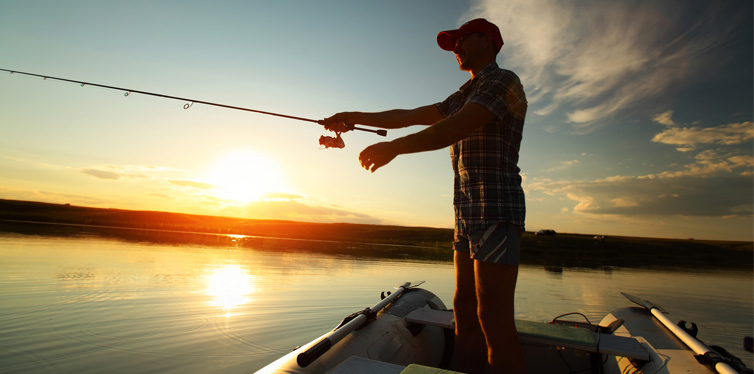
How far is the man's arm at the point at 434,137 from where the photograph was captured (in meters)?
1.94

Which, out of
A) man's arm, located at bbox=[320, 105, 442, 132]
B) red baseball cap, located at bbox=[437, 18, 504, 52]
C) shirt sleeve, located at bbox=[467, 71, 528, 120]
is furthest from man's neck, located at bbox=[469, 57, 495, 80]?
man's arm, located at bbox=[320, 105, 442, 132]

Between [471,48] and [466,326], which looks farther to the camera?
[466,326]

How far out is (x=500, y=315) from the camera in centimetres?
204

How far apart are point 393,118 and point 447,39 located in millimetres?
782

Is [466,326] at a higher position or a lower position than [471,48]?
lower

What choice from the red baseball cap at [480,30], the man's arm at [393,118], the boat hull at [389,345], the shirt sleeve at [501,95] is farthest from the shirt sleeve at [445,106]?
the boat hull at [389,345]

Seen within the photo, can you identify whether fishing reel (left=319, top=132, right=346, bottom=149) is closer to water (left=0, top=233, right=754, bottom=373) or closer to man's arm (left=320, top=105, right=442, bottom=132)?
man's arm (left=320, top=105, right=442, bottom=132)

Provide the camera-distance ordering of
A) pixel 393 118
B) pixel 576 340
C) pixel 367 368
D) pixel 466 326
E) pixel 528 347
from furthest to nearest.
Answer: pixel 528 347
pixel 393 118
pixel 576 340
pixel 466 326
pixel 367 368

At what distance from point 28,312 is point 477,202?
296 inches

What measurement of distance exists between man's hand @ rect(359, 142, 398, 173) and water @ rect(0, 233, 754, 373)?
3.76 metres

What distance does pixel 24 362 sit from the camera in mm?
4125

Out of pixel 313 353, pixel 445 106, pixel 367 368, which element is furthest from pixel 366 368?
pixel 445 106

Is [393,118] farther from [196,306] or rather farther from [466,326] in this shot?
[196,306]

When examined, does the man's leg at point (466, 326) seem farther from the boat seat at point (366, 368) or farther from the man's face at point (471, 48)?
the man's face at point (471, 48)
